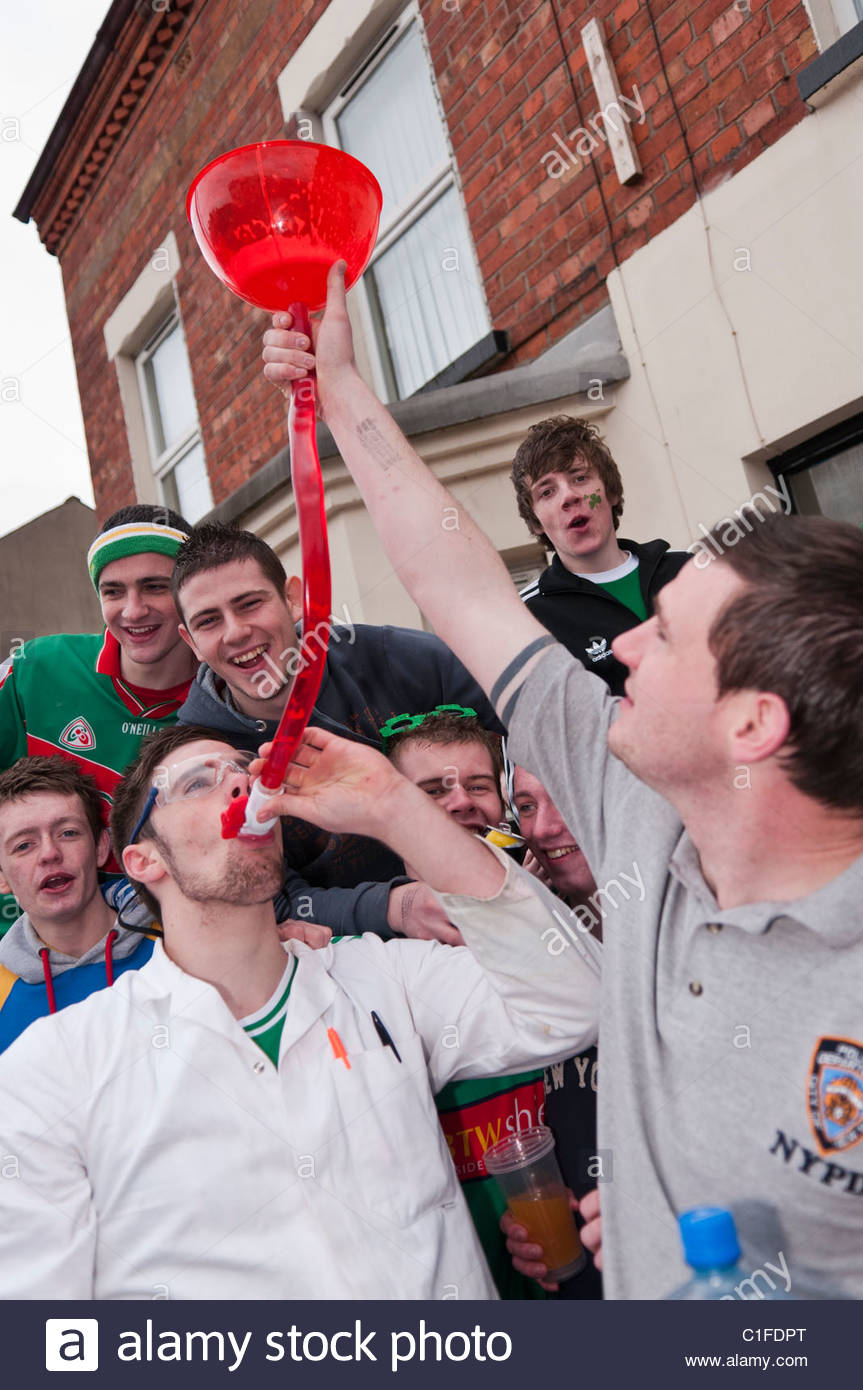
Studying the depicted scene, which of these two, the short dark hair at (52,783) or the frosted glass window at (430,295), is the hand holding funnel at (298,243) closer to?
the short dark hair at (52,783)

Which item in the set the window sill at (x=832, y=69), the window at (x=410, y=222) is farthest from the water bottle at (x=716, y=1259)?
the window at (x=410, y=222)

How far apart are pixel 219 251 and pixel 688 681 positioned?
32.7 inches

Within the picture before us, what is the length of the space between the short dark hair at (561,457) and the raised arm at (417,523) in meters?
1.31

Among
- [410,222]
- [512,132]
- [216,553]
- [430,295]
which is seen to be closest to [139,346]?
[410,222]

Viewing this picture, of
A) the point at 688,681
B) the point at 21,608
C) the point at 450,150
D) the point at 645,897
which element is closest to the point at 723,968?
the point at 645,897

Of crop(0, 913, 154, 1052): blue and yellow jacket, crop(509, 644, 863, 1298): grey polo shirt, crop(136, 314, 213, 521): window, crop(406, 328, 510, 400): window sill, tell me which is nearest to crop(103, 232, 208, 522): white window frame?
crop(136, 314, 213, 521): window

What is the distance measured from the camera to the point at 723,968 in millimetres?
1273

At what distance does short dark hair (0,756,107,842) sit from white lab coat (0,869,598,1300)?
2.63ft

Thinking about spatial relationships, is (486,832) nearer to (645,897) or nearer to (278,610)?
(278,610)

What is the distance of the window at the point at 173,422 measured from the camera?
625 cm

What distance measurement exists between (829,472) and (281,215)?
92.1 inches

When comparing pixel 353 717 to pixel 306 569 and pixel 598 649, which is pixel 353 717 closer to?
pixel 598 649
